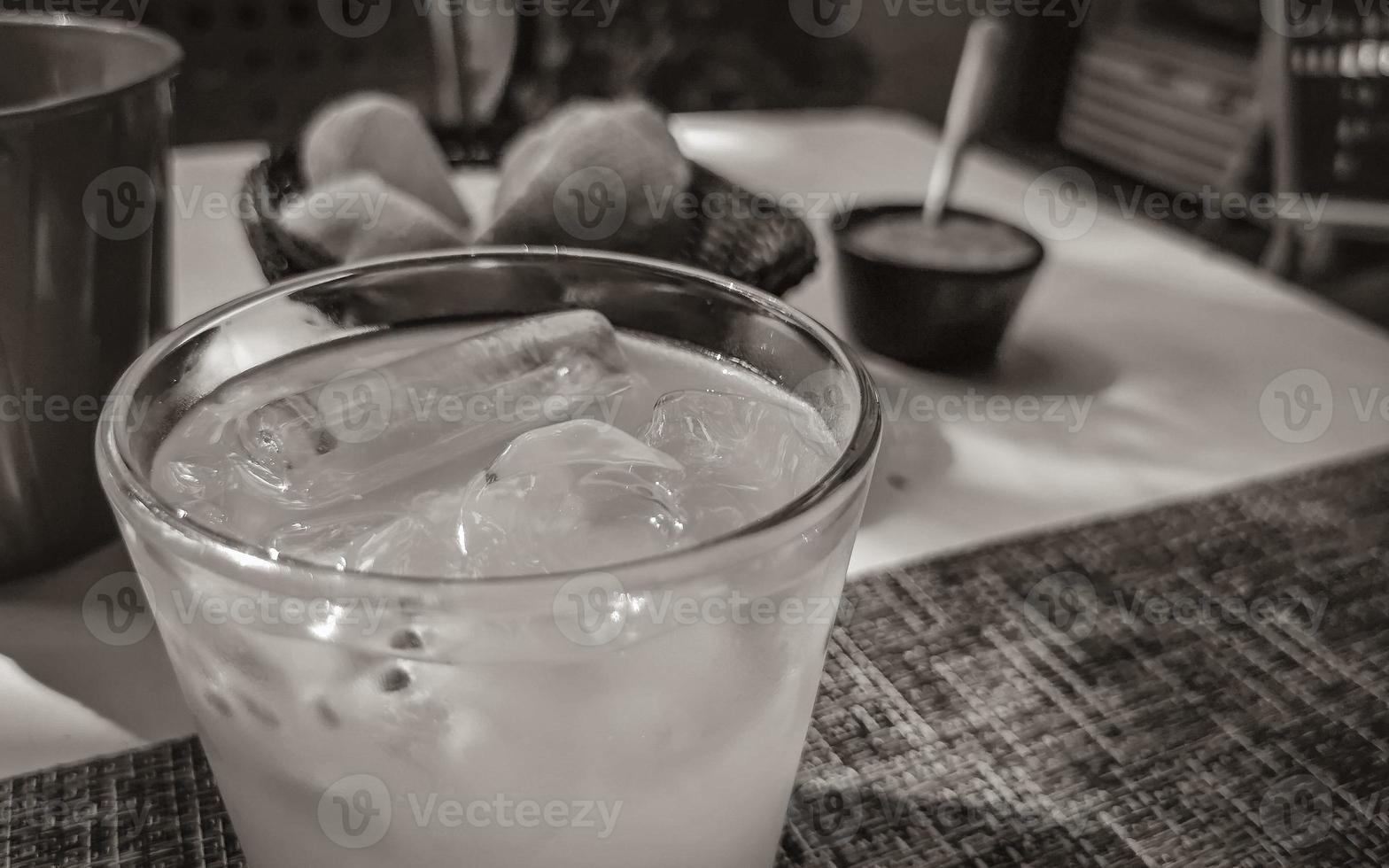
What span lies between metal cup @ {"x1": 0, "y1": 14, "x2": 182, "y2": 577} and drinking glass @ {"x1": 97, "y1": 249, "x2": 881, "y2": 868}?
0.17 metres

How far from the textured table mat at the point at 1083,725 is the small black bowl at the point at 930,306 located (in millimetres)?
206

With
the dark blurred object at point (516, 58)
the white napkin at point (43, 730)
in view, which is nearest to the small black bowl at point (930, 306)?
the white napkin at point (43, 730)

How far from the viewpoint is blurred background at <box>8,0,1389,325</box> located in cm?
170

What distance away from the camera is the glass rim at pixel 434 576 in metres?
0.26

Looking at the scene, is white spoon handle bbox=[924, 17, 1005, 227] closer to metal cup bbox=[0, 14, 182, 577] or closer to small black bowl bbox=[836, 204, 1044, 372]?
small black bowl bbox=[836, 204, 1044, 372]

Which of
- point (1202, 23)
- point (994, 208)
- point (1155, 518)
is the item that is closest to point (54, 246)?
point (1155, 518)

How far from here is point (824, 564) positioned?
31cm

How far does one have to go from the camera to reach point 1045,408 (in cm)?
79

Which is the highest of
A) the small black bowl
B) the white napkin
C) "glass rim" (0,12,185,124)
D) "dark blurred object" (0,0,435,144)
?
"glass rim" (0,12,185,124)

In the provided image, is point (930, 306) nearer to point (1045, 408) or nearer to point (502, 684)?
point (1045, 408)

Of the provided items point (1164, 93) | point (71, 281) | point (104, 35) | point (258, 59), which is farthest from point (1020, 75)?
point (71, 281)

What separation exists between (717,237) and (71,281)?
37 centimetres

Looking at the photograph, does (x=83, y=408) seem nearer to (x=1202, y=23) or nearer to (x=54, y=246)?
(x=54, y=246)

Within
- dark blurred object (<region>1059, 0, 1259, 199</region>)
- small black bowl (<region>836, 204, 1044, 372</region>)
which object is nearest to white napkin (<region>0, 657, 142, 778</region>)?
small black bowl (<region>836, 204, 1044, 372</region>)
